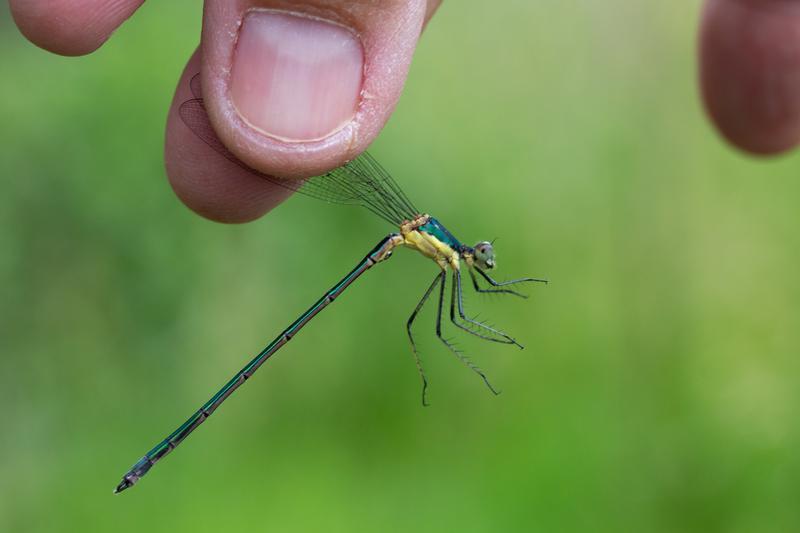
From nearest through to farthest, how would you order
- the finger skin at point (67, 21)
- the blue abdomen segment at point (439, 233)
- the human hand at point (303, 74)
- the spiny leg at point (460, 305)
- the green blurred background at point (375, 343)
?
the human hand at point (303, 74) → the finger skin at point (67, 21) → the spiny leg at point (460, 305) → the blue abdomen segment at point (439, 233) → the green blurred background at point (375, 343)

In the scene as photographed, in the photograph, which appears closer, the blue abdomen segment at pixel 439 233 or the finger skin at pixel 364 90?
the finger skin at pixel 364 90

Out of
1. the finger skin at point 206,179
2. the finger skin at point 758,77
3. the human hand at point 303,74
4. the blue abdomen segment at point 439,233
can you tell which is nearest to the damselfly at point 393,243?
the blue abdomen segment at point 439,233

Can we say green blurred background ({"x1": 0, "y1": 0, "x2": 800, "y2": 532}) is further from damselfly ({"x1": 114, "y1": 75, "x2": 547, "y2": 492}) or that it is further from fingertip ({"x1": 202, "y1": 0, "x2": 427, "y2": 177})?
fingertip ({"x1": 202, "y1": 0, "x2": 427, "y2": 177})

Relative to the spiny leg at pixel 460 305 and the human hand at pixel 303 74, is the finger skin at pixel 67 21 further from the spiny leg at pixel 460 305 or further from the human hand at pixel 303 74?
the spiny leg at pixel 460 305

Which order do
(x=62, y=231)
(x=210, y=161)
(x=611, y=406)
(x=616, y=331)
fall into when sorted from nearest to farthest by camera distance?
(x=210, y=161) → (x=62, y=231) → (x=611, y=406) → (x=616, y=331)

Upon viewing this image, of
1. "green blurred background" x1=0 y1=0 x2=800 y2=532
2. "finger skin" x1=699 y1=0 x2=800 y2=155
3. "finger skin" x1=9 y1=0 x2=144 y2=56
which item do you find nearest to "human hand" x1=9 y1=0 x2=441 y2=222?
"finger skin" x1=9 y1=0 x2=144 y2=56

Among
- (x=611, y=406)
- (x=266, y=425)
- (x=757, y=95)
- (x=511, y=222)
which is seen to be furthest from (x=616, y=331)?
(x=266, y=425)

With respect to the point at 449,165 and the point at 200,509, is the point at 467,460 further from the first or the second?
the point at 449,165
